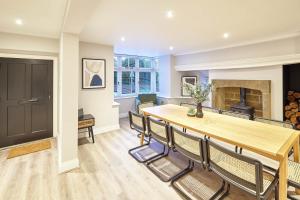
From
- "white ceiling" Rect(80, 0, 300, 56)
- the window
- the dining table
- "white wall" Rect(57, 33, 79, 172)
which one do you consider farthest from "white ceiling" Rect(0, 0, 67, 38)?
the window

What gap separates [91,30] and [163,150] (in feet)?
8.96

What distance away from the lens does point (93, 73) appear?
4.06 m

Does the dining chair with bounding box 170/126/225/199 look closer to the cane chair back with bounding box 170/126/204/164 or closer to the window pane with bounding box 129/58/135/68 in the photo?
the cane chair back with bounding box 170/126/204/164

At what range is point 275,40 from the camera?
11.3 feet

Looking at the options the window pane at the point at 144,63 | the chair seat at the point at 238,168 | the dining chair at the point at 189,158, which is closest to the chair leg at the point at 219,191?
the dining chair at the point at 189,158

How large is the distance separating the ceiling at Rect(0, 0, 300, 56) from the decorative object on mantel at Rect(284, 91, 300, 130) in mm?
1561

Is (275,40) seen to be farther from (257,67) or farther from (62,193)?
(62,193)

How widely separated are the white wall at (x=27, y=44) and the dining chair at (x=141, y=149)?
90.7 inches

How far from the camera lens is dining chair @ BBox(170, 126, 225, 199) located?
188cm

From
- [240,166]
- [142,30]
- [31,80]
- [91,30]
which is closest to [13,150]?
[31,80]

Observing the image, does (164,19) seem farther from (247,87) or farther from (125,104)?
(125,104)

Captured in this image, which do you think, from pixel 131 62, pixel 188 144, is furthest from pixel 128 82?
pixel 188 144

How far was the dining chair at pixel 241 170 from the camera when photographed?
4.50ft

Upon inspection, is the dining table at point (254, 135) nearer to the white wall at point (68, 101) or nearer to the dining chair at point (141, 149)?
the dining chair at point (141, 149)
